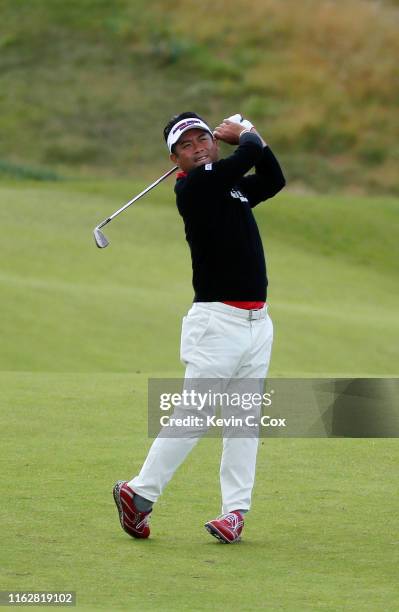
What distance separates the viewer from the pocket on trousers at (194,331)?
552 centimetres

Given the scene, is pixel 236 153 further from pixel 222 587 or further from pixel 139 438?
pixel 139 438

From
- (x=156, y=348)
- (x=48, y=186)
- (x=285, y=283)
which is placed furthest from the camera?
(x=48, y=186)

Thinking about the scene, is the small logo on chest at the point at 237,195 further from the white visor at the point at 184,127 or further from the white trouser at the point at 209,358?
the white trouser at the point at 209,358

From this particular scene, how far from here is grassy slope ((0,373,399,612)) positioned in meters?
4.52

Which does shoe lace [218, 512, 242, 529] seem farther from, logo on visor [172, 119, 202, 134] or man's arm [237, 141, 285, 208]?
logo on visor [172, 119, 202, 134]

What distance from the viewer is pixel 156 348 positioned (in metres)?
16.2

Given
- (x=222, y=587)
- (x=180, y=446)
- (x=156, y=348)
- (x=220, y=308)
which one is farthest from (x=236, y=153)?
(x=156, y=348)

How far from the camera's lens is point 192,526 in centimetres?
575

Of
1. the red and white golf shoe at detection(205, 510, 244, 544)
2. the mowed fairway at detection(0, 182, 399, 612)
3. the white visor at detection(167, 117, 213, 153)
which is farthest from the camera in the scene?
the white visor at detection(167, 117, 213, 153)

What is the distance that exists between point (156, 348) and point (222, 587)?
1166 centimetres

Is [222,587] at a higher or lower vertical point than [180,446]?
lower

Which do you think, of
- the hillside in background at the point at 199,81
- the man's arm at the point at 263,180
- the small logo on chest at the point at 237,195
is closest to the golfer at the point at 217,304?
the small logo on chest at the point at 237,195

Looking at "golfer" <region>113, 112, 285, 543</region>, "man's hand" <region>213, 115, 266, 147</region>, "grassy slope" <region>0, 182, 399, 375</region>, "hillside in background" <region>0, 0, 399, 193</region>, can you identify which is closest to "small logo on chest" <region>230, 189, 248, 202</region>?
"golfer" <region>113, 112, 285, 543</region>

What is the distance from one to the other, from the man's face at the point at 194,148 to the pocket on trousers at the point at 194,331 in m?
0.67
